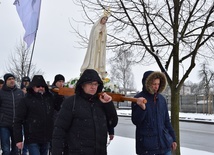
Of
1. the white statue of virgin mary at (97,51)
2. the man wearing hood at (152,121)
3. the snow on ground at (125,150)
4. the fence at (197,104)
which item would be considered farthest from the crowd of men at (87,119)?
the fence at (197,104)

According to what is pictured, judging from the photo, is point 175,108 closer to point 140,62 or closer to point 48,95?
point 140,62

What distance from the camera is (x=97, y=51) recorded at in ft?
18.6

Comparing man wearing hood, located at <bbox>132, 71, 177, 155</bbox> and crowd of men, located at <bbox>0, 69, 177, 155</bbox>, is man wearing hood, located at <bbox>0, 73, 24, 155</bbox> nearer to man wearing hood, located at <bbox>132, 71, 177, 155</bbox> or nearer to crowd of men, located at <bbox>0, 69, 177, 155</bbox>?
crowd of men, located at <bbox>0, 69, 177, 155</bbox>

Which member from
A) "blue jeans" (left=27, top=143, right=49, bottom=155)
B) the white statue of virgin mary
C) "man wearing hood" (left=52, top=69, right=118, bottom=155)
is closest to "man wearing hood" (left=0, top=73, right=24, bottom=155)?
"blue jeans" (left=27, top=143, right=49, bottom=155)

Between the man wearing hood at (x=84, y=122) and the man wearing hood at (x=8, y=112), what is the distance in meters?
3.45

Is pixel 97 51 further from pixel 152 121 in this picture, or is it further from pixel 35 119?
pixel 152 121

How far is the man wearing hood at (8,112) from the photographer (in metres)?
6.49

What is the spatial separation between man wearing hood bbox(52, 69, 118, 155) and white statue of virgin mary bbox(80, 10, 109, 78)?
212cm

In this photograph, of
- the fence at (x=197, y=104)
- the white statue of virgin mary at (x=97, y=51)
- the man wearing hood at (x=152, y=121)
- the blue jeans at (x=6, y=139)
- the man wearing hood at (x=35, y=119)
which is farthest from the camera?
the fence at (x=197, y=104)

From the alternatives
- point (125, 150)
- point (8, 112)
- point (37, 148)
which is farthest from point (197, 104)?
point (37, 148)

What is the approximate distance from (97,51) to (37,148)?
186 centimetres

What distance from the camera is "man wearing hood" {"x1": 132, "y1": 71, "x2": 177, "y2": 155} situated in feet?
13.2

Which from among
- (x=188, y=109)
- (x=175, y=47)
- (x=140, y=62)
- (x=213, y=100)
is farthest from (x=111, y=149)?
(x=188, y=109)

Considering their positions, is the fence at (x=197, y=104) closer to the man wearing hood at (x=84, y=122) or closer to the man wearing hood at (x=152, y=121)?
the man wearing hood at (x=152, y=121)
